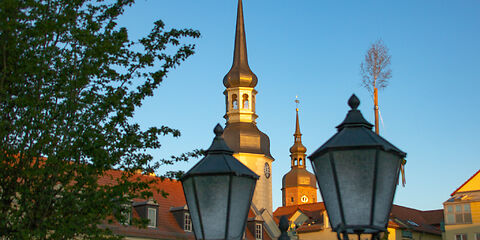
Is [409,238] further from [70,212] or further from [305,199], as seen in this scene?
[70,212]

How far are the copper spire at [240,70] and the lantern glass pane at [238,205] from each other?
5210cm

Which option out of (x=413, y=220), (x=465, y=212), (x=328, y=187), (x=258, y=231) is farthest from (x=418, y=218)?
(x=328, y=187)

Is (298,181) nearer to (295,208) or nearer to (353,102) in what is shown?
(295,208)

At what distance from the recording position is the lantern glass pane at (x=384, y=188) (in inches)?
219

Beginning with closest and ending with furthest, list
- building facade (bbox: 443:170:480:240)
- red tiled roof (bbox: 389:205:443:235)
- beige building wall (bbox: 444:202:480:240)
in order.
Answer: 1. beige building wall (bbox: 444:202:480:240)
2. building facade (bbox: 443:170:480:240)
3. red tiled roof (bbox: 389:205:443:235)

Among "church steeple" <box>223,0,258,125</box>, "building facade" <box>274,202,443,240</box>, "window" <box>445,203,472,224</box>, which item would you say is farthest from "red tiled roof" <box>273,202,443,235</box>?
"church steeple" <box>223,0,258,125</box>

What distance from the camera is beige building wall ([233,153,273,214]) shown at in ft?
180

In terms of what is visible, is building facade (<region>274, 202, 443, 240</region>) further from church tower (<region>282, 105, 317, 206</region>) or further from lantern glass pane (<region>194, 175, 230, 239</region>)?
lantern glass pane (<region>194, 175, 230, 239</region>)

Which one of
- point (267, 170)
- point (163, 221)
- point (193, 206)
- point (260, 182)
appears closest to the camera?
point (193, 206)

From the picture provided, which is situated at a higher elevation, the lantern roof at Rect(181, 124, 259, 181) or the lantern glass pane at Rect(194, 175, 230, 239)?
the lantern roof at Rect(181, 124, 259, 181)

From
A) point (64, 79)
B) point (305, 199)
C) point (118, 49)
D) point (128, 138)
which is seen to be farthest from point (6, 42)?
point (305, 199)

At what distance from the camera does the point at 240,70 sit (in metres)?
59.5

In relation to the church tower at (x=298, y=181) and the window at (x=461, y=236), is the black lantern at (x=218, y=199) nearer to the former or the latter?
the window at (x=461, y=236)

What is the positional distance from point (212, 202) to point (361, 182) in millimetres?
1876
